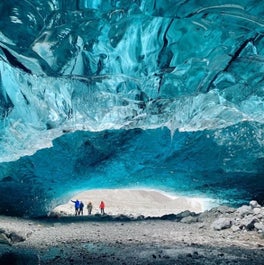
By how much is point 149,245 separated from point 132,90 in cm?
531

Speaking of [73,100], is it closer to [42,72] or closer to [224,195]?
[42,72]

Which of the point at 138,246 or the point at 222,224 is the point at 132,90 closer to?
the point at 138,246

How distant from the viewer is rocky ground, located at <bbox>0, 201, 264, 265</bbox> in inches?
303

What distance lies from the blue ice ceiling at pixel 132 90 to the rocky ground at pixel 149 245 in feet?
12.8

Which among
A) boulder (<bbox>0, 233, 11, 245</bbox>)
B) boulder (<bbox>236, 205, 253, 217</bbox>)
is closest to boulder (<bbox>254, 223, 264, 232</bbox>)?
boulder (<bbox>236, 205, 253, 217</bbox>)

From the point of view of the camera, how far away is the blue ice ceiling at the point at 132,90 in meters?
6.90

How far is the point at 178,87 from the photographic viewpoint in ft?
32.9

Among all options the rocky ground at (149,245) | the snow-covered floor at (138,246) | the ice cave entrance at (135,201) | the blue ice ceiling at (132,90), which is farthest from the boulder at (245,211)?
the ice cave entrance at (135,201)

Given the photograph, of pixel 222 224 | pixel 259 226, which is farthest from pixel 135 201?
pixel 259 226

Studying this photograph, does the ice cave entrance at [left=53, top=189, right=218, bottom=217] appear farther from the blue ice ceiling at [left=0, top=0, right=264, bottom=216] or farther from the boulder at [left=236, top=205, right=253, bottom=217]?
the boulder at [left=236, top=205, right=253, bottom=217]

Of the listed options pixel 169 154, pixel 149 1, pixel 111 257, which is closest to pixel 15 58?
pixel 149 1

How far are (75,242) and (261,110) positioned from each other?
8.75 metres

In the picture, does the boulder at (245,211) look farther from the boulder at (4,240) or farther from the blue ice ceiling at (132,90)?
the boulder at (4,240)

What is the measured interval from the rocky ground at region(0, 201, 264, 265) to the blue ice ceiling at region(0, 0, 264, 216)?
389 cm
